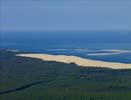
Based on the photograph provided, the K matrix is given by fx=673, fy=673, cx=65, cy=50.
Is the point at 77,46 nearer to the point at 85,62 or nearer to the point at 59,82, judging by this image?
the point at 85,62

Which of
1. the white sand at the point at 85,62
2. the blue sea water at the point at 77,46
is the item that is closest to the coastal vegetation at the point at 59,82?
the white sand at the point at 85,62

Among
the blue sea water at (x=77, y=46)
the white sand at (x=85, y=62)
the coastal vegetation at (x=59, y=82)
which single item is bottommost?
the coastal vegetation at (x=59, y=82)

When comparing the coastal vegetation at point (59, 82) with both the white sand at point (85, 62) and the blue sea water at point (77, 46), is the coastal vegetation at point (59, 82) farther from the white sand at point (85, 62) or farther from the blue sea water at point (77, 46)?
the blue sea water at point (77, 46)

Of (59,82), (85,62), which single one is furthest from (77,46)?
(59,82)

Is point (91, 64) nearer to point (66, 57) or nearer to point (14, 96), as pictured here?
point (66, 57)

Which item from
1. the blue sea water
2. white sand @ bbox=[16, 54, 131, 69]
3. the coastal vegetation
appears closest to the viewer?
the coastal vegetation

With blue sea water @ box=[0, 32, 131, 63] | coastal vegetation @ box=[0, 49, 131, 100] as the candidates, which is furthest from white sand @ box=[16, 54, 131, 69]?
coastal vegetation @ box=[0, 49, 131, 100]

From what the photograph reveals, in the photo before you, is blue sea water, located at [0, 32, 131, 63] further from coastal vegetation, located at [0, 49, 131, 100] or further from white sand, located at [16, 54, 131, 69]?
coastal vegetation, located at [0, 49, 131, 100]

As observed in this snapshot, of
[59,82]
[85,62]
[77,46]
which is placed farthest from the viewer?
[77,46]

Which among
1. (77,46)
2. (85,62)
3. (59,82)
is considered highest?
(77,46)
